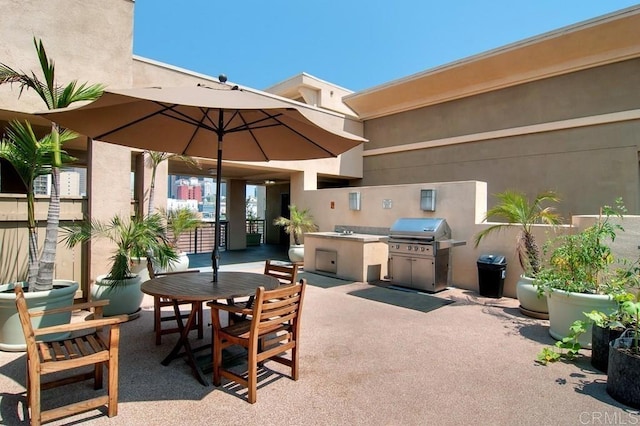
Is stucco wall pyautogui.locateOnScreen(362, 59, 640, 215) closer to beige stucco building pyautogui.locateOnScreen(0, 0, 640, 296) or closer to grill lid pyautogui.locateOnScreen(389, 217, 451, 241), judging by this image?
beige stucco building pyautogui.locateOnScreen(0, 0, 640, 296)

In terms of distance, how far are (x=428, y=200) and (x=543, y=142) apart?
12.7 ft

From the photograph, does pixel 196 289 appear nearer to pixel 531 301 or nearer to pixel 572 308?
pixel 572 308

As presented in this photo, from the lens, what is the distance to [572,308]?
385 centimetres

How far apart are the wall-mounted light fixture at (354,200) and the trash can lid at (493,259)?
3.35 metres

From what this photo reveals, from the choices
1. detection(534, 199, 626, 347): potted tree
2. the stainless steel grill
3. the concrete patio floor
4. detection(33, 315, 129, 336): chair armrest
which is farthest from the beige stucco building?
detection(33, 315, 129, 336): chair armrest

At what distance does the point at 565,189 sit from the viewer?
27.3ft

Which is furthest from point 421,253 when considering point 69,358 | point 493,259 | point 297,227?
point 69,358

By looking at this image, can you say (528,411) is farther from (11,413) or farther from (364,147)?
(364,147)

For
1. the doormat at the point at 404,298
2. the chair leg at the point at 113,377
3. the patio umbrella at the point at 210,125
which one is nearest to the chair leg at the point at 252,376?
the chair leg at the point at 113,377

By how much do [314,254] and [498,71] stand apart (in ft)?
22.5

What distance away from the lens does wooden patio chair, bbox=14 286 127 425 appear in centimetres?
220

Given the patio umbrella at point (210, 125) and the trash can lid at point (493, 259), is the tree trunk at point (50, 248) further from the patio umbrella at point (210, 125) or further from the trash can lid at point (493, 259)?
the trash can lid at point (493, 259)

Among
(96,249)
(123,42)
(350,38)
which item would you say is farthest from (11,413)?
(350,38)

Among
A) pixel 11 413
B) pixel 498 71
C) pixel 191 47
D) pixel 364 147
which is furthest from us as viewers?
pixel 364 147
